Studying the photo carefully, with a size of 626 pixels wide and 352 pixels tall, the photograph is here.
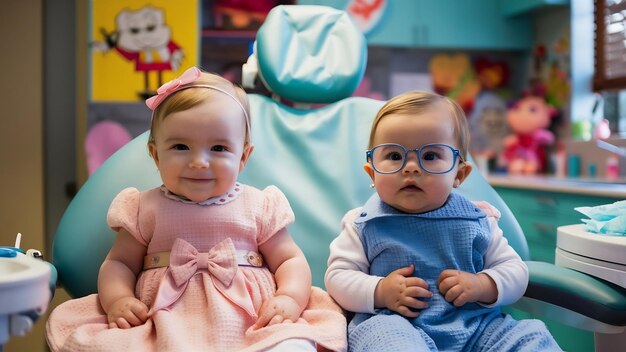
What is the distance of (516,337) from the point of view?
3.10ft

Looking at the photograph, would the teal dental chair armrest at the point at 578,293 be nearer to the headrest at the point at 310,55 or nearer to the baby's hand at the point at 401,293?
the baby's hand at the point at 401,293

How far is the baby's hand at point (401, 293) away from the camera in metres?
1.01

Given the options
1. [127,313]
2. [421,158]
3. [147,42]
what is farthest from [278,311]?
[147,42]

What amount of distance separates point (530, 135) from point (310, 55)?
2423mm

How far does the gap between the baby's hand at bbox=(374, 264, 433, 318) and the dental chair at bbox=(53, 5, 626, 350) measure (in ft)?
0.69

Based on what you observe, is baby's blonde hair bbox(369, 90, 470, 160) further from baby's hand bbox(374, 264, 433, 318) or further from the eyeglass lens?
baby's hand bbox(374, 264, 433, 318)

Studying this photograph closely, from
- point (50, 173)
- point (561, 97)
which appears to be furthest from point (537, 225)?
point (50, 173)

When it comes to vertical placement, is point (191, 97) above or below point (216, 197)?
above

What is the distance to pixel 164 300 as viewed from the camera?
99cm

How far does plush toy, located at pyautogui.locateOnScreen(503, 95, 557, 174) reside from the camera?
3.46 meters

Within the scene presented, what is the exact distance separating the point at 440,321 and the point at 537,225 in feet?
6.29

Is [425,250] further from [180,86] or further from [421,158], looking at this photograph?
[180,86]

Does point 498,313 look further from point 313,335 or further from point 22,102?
point 22,102

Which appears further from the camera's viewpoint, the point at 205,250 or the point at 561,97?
the point at 561,97
